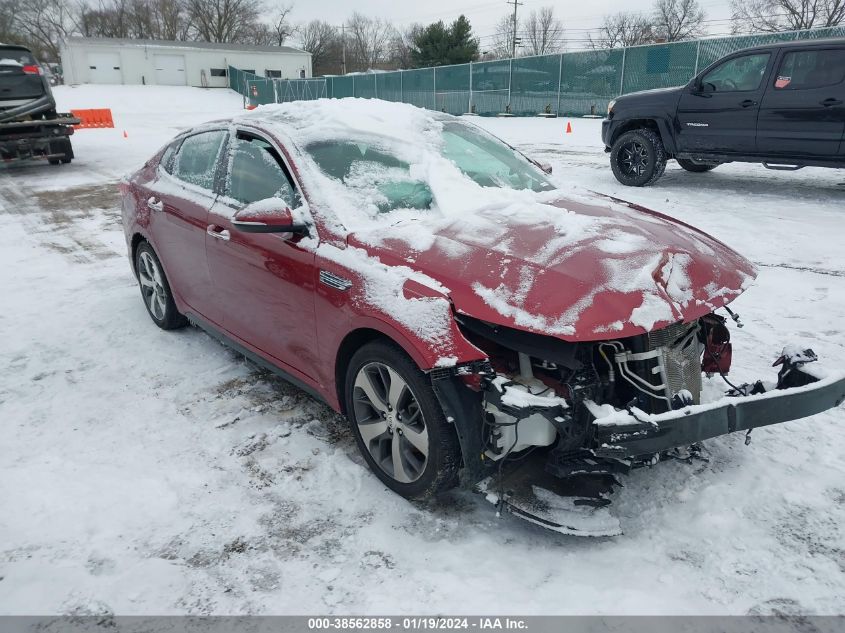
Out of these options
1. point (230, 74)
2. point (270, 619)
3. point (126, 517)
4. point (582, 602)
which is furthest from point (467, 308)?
point (230, 74)

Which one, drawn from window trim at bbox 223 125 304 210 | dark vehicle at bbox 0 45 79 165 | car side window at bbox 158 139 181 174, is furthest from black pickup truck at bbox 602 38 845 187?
dark vehicle at bbox 0 45 79 165

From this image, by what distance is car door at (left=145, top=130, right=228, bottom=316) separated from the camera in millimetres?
4039

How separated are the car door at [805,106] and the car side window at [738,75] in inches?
9.6

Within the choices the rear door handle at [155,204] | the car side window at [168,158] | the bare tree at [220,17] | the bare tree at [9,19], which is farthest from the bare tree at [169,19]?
the rear door handle at [155,204]

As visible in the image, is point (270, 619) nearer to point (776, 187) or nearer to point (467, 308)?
point (467, 308)

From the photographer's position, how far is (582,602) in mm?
2273

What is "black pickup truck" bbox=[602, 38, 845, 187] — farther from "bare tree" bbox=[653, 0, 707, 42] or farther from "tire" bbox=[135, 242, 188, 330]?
"bare tree" bbox=[653, 0, 707, 42]

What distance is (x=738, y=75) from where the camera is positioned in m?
8.87

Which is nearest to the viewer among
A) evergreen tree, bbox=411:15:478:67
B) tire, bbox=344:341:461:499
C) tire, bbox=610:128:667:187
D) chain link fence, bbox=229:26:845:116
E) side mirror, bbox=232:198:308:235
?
tire, bbox=344:341:461:499

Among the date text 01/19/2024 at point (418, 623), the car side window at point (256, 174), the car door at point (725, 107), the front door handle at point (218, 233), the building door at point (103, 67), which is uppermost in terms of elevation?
the building door at point (103, 67)

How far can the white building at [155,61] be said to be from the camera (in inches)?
1924

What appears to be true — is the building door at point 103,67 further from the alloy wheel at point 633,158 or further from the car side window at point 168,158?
the car side window at point 168,158

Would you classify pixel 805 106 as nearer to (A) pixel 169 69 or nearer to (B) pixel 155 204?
(B) pixel 155 204

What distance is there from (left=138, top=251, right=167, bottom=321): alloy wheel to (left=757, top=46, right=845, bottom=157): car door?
26.3 ft
